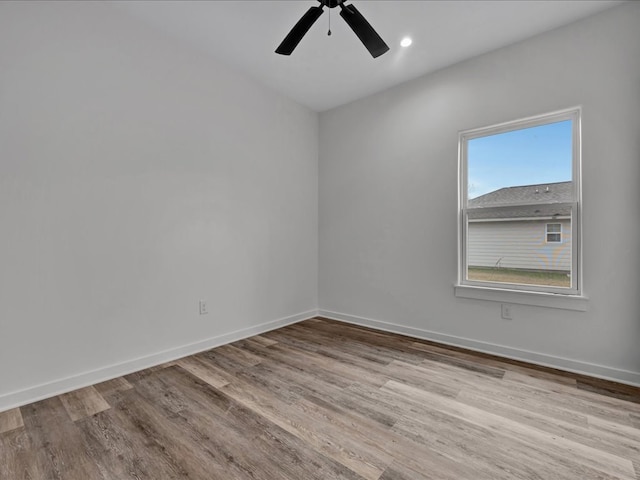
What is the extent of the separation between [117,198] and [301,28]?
1.78m

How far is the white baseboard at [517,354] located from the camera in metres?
2.25

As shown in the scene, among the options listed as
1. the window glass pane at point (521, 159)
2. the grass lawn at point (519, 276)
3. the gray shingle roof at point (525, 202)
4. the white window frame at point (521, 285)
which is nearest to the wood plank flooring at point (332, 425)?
the white window frame at point (521, 285)

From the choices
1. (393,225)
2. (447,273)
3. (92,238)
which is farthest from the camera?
(393,225)

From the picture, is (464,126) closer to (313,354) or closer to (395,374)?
(395,374)

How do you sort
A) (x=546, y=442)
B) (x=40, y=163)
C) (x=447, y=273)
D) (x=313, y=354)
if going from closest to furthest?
1. (x=546, y=442)
2. (x=40, y=163)
3. (x=313, y=354)
4. (x=447, y=273)

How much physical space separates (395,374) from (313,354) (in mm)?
762

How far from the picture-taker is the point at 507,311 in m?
2.71

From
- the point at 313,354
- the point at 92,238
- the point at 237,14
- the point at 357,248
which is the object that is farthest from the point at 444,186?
the point at 92,238

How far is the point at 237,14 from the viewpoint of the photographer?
235cm

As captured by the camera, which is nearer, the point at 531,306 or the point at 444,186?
the point at 531,306

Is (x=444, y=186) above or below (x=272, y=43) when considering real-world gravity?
below

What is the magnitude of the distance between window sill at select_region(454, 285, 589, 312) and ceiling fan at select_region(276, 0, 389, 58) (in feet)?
7.09

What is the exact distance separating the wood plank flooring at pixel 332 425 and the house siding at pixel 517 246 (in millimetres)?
859

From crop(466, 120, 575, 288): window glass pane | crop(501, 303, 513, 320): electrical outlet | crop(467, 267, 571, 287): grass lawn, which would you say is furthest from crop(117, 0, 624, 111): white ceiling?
crop(501, 303, 513, 320): electrical outlet
